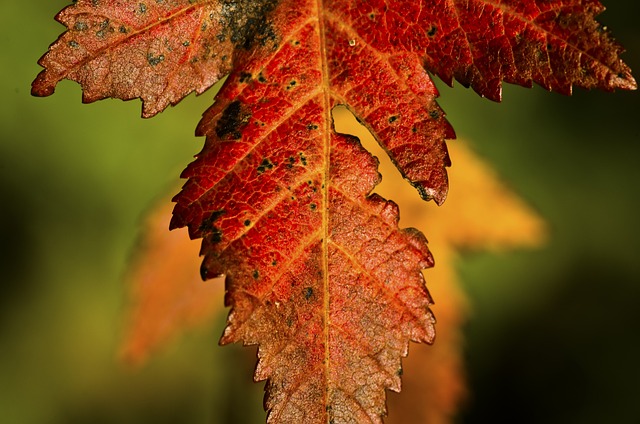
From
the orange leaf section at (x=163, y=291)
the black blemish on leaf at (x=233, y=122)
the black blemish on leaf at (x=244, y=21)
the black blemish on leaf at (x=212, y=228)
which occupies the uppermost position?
the black blemish on leaf at (x=244, y=21)

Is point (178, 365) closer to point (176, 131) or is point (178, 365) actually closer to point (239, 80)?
point (176, 131)

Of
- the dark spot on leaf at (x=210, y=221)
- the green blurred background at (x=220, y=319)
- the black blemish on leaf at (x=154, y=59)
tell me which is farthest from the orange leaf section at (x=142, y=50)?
the green blurred background at (x=220, y=319)

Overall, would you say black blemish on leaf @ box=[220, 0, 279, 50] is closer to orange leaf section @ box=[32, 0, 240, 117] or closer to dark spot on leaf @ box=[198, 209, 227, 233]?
orange leaf section @ box=[32, 0, 240, 117]

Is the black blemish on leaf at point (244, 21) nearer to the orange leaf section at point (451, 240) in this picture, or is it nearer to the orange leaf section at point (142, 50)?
the orange leaf section at point (142, 50)

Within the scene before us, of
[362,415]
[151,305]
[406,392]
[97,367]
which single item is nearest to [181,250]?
[151,305]

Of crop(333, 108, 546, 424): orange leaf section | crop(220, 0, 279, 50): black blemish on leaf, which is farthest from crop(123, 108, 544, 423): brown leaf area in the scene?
crop(220, 0, 279, 50): black blemish on leaf

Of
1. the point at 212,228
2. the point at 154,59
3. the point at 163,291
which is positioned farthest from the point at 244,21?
the point at 163,291
